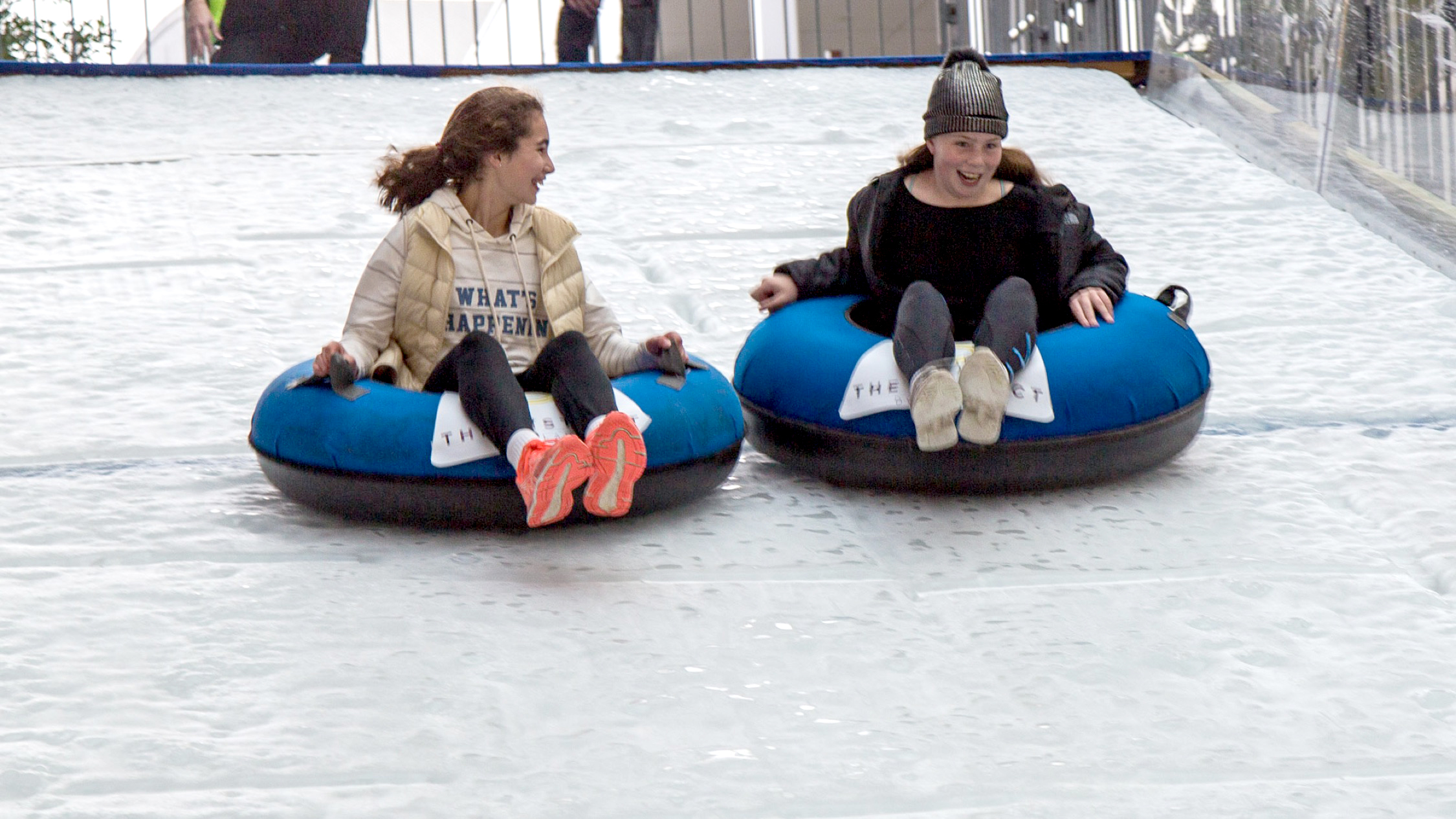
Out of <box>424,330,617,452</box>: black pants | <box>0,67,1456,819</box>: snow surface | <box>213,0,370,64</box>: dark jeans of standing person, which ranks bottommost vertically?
<box>0,67,1456,819</box>: snow surface

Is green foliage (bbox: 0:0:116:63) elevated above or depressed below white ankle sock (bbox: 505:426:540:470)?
above

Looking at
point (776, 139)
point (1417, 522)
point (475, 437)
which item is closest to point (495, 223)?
point (475, 437)

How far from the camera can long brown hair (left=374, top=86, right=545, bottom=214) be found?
8.27ft

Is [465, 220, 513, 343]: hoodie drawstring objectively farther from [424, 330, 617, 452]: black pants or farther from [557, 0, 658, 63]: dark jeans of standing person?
[557, 0, 658, 63]: dark jeans of standing person

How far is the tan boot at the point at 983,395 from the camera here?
247cm

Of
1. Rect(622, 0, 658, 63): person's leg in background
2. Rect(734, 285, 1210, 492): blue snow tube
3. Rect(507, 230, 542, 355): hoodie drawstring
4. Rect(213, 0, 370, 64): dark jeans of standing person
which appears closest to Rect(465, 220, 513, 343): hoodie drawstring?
Rect(507, 230, 542, 355): hoodie drawstring

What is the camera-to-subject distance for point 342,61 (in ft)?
19.9

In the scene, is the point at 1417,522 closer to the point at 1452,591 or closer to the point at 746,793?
the point at 1452,591

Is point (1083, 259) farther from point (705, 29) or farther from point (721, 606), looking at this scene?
point (705, 29)

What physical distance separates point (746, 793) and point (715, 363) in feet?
5.93

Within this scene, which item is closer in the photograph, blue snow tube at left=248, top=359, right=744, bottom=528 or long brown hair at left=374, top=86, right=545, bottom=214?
blue snow tube at left=248, top=359, right=744, bottom=528

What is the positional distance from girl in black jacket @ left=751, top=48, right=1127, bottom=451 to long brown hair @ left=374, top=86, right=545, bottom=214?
24.1 inches

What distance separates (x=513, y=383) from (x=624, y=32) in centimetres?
440

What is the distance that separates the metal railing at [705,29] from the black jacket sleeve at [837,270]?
4217mm
